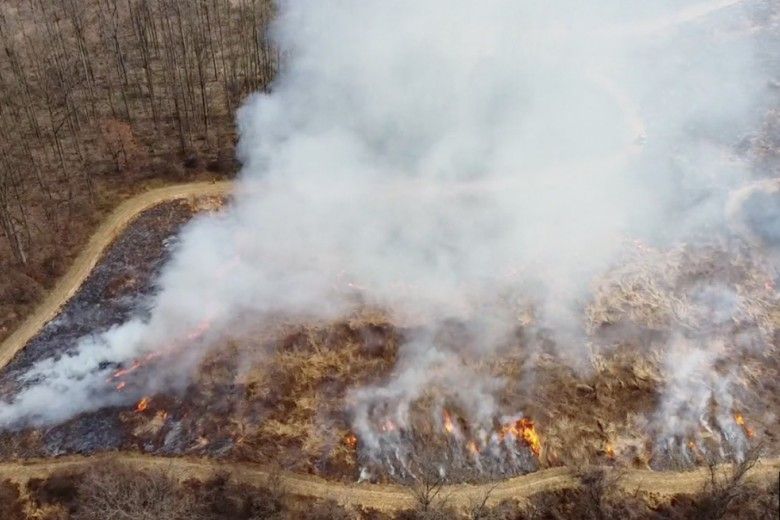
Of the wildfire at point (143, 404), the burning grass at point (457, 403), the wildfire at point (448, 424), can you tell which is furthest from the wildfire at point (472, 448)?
the wildfire at point (143, 404)

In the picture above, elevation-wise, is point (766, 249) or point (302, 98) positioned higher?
point (302, 98)

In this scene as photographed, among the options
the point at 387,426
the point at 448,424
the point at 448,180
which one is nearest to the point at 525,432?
the point at 448,424

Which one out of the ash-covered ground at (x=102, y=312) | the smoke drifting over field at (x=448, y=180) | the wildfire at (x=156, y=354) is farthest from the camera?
the smoke drifting over field at (x=448, y=180)

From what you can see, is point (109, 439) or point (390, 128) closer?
point (109, 439)

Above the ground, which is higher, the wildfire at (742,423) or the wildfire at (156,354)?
the wildfire at (156,354)

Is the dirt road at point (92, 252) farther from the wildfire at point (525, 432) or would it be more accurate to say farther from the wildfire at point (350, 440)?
the wildfire at point (525, 432)

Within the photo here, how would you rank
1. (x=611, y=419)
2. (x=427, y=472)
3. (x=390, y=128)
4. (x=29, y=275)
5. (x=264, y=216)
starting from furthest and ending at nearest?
(x=390, y=128) → (x=264, y=216) → (x=29, y=275) → (x=611, y=419) → (x=427, y=472)

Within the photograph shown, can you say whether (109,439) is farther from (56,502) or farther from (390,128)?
(390,128)

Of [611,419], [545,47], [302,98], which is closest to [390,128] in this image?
[302,98]
